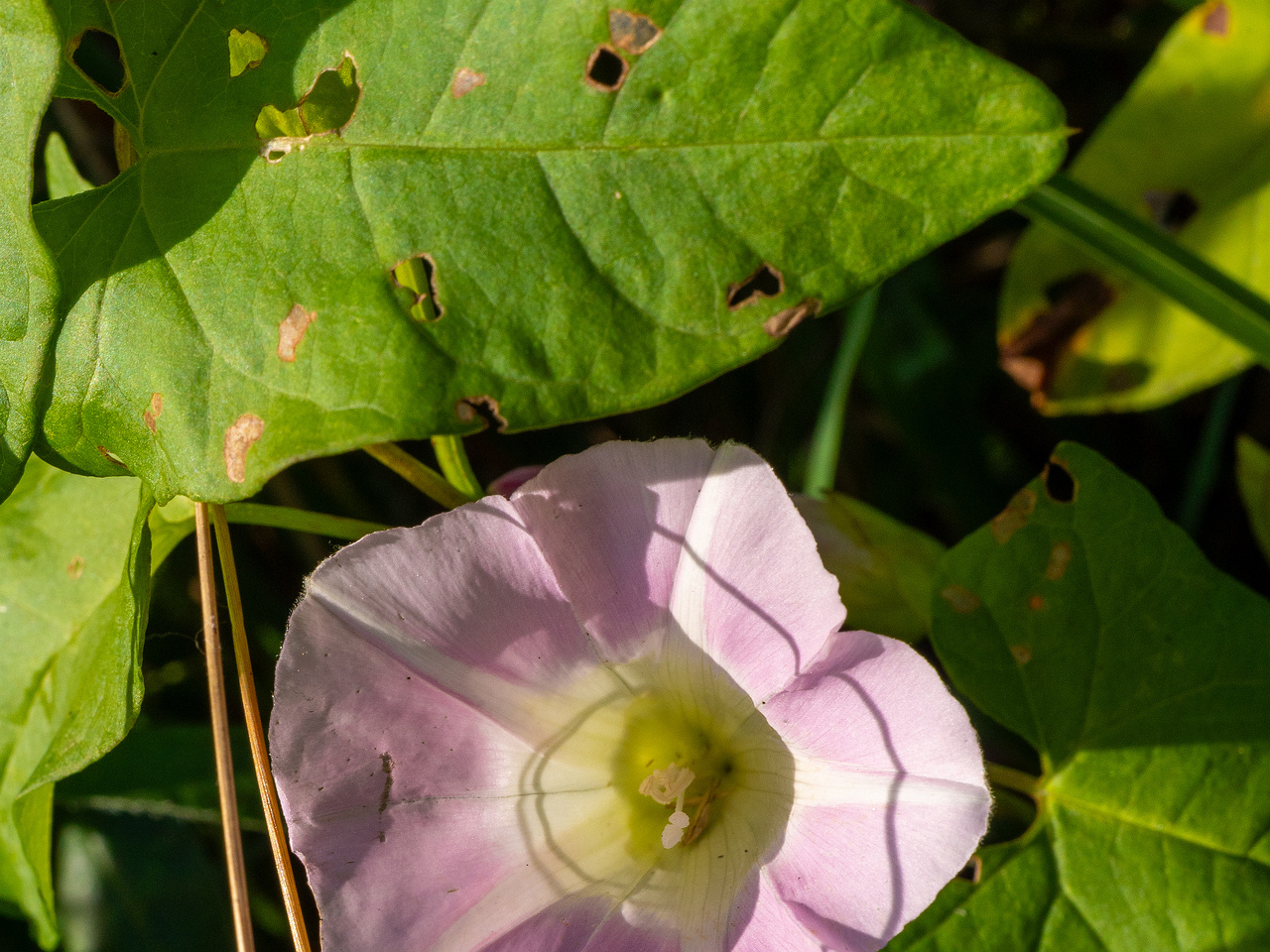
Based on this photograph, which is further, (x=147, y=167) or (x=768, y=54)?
(x=147, y=167)

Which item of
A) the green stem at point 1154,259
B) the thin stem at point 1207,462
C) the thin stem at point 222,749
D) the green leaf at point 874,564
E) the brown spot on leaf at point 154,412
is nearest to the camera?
the brown spot on leaf at point 154,412

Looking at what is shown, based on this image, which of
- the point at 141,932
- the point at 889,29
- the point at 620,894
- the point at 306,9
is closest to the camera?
the point at 889,29

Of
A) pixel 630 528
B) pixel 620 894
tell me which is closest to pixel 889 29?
pixel 630 528

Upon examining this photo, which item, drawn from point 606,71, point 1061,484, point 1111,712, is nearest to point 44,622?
point 606,71

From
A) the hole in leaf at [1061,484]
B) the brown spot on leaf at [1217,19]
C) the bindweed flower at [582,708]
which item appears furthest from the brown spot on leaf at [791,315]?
the brown spot on leaf at [1217,19]

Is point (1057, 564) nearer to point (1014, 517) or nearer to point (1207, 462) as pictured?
point (1014, 517)

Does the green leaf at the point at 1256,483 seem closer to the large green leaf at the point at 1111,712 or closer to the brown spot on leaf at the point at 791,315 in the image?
the large green leaf at the point at 1111,712

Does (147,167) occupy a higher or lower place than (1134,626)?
higher

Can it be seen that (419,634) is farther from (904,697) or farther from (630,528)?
(904,697)
